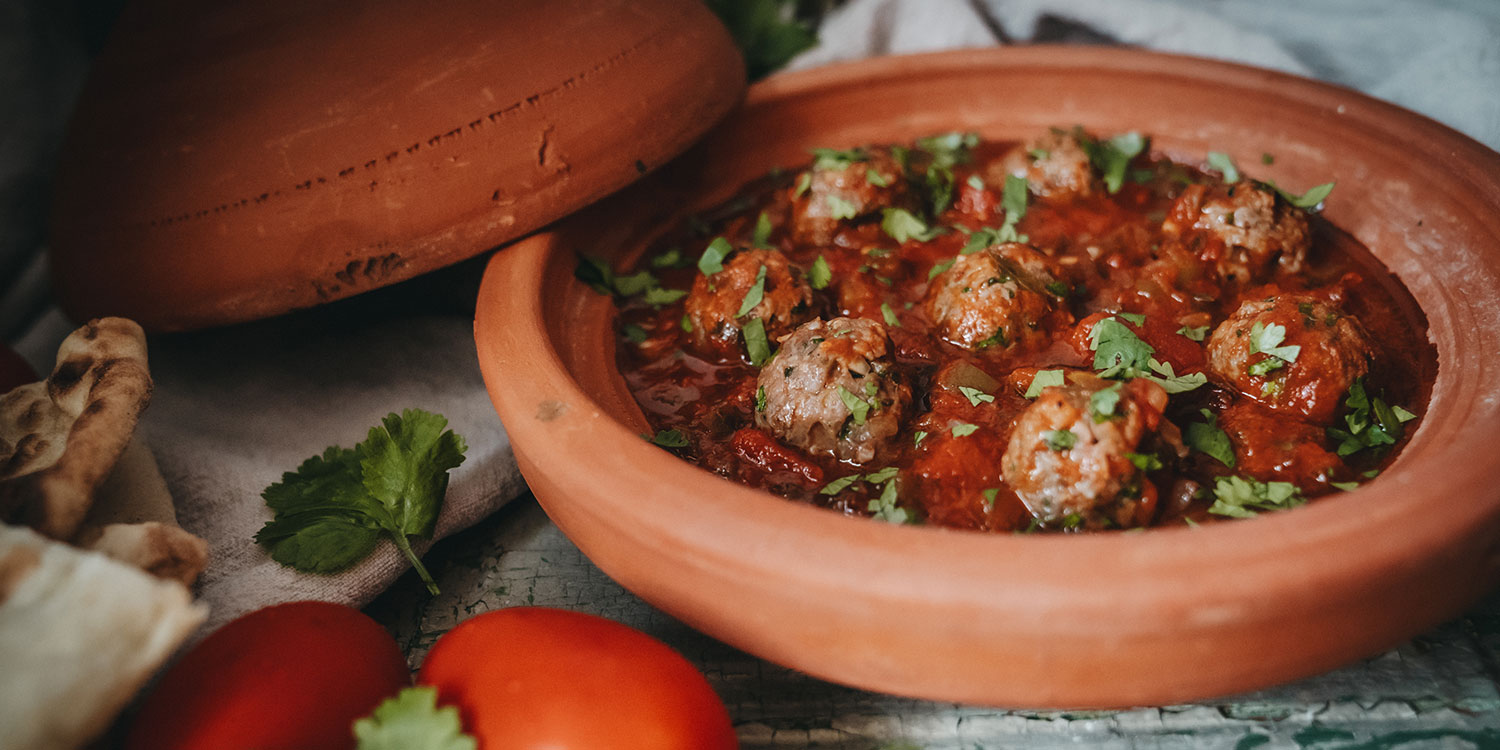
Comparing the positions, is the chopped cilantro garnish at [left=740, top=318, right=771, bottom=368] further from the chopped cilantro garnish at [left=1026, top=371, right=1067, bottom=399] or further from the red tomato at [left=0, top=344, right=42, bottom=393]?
the red tomato at [left=0, top=344, right=42, bottom=393]

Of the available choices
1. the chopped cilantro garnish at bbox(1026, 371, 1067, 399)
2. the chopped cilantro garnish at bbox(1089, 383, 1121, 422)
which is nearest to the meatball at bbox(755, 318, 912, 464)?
the chopped cilantro garnish at bbox(1026, 371, 1067, 399)

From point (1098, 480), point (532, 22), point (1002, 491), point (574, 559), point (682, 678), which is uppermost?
point (532, 22)

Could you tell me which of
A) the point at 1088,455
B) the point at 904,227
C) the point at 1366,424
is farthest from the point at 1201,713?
the point at 904,227

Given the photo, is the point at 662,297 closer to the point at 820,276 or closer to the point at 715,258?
the point at 715,258

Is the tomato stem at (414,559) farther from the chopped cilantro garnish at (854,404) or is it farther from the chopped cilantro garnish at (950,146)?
the chopped cilantro garnish at (950,146)

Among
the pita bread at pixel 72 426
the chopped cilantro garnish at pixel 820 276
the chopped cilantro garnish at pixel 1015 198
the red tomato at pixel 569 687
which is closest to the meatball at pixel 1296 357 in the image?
the chopped cilantro garnish at pixel 1015 198

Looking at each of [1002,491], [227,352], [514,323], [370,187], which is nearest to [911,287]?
[1002,491]

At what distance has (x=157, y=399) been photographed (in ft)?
7.97

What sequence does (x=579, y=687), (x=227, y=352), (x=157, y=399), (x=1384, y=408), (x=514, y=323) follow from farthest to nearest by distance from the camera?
(x=227, y=352), (x=157, y=399), (x=514, y=323), (x=1384, y=408), (x=579, y=687)

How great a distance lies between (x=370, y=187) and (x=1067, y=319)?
5.35ft

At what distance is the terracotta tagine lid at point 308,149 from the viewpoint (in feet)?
6.86

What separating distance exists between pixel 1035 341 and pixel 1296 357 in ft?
1.67

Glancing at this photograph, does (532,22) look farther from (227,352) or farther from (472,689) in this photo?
(472,689)

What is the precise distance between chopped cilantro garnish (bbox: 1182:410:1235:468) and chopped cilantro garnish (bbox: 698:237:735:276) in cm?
111
